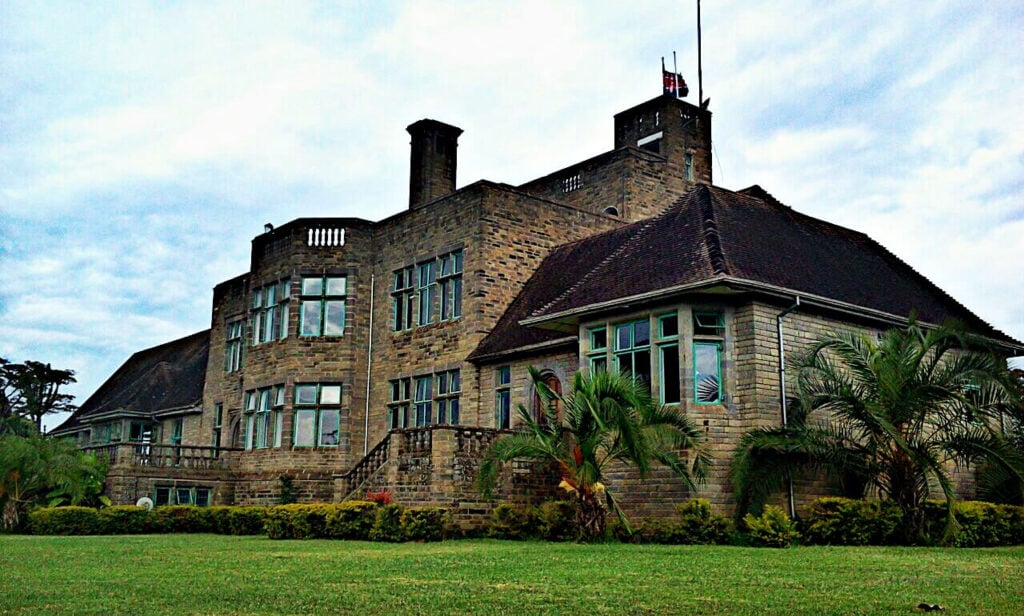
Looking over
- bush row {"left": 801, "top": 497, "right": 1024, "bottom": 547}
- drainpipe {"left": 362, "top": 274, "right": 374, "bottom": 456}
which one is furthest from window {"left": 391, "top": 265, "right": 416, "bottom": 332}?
bush row {"left": 801, "top": 497, "right": 1024, "bottom": 547}

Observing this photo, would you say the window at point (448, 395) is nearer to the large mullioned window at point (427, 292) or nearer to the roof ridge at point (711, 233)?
the large mullioned window at point (427, 292)

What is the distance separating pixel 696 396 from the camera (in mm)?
19516

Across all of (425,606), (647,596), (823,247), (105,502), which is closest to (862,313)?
(823,247)

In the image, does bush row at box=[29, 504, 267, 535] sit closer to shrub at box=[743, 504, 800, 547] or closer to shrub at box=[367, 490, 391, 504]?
shrub at box=[367, 490, 391, 504]

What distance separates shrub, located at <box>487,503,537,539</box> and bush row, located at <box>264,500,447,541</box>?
1049mm

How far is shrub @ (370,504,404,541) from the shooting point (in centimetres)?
1978

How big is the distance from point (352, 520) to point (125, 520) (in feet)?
29.9

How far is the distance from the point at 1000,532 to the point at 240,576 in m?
13.4

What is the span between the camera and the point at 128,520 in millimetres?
26797

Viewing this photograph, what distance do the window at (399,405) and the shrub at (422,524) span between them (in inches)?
359

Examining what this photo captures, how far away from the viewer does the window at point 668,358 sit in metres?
19.9

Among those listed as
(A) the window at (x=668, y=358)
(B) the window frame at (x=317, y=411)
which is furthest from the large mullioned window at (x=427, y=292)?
(A) the window at (x=668, y=358)

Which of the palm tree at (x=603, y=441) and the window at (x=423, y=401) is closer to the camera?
the palm tree at (x=603, y=441)

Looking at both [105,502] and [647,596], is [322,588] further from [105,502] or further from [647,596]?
[105,502]
